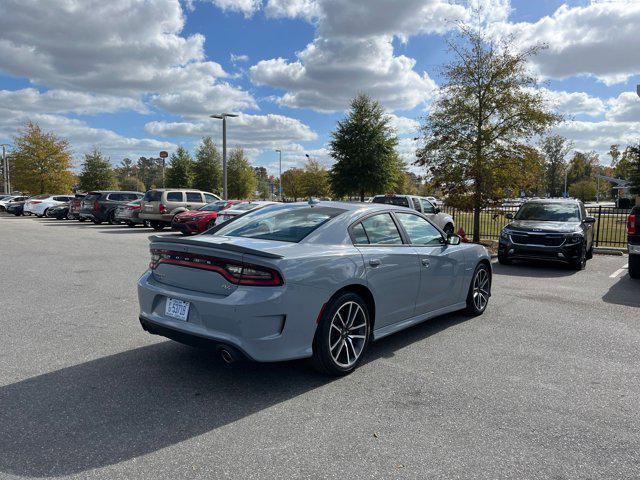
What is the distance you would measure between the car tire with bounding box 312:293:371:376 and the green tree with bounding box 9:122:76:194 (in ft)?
155

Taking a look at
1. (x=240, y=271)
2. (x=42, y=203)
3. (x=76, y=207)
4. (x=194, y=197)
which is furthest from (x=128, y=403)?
(x=42, y=203)

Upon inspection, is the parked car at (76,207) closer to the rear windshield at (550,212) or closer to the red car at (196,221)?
the red car at (196,221)

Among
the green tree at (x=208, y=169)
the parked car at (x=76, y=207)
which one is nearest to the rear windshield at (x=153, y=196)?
the parked car at (x=76, y=207)

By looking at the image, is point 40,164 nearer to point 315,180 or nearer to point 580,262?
point 315,180

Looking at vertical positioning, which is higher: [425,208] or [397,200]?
[397,200]

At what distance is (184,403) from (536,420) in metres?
2.53

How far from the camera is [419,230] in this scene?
542 cm

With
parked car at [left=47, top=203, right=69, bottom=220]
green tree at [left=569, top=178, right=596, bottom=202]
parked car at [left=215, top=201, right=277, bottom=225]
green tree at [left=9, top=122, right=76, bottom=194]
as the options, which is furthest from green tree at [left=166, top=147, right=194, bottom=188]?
green tree at [left=569, top=178, right=596, bottom=202]

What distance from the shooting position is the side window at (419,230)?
520cm

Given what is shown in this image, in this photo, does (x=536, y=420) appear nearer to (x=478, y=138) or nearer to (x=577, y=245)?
(x=577, y=245)

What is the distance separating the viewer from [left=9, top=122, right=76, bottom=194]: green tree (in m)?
43.7

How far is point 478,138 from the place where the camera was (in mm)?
15023

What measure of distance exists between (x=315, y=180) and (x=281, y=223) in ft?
200

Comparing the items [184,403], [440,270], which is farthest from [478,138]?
[184,403]
